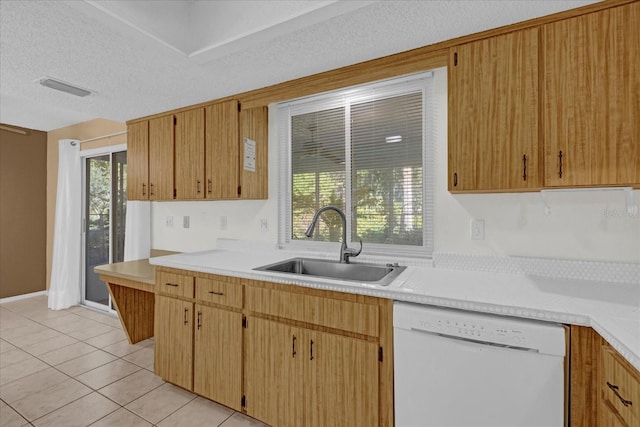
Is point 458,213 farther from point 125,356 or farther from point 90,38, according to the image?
point 125,356

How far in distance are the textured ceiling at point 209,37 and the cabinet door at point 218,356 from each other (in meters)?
1.61

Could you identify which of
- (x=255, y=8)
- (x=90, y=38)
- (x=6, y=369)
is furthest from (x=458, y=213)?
(x=6, y=369)

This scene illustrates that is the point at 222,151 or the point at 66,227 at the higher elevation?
the point at 222,151

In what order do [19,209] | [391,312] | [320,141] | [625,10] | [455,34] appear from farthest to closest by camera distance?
1. [19,209]
2. [320,141]
3. [455,34]
4. [391,312]
5. [625,10]

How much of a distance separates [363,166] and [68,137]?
4.47m

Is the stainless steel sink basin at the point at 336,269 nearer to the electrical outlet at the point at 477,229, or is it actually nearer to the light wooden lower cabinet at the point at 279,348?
the light wooden lower cabinet at the point at 279,348

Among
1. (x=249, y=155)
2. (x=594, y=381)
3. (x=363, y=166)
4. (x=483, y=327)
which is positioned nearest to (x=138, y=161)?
(x=249, y=155)

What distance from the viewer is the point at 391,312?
143 centimetres

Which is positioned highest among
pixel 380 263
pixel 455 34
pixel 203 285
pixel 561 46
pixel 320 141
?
pixel 455 34

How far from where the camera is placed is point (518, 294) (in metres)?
1.33

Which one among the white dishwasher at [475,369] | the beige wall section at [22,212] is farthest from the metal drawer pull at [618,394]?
the beige wall section at [22,212]

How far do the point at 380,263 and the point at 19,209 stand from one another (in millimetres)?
5232

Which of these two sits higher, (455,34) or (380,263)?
(455,34)

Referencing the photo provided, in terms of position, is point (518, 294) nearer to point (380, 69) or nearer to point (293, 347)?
point (293, 347)
